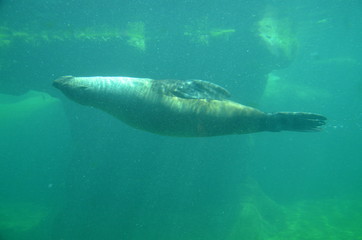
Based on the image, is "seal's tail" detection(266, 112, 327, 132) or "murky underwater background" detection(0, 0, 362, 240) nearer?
"seal's tail" detection(266, 112, 327, 132)

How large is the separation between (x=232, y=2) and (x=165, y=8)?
440 cm

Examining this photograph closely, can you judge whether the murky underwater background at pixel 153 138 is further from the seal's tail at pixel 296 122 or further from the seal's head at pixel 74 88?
the seal's head at pixel 74 88

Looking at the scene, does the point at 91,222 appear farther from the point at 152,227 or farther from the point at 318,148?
the point at 318,148

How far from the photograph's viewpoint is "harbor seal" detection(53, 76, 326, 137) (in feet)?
12.1

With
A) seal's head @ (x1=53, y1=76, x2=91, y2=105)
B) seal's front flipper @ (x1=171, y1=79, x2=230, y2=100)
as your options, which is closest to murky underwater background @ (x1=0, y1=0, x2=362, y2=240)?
seal's front flipper @ (x1=171, y1=79, x2=230, y2=100)

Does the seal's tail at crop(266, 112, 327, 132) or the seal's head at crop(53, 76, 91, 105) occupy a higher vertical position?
the seal's tail at crop(266, 112, 327, 132)

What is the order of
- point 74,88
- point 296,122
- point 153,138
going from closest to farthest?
1. point 74,88
2. point 296,122
3. point 153,138

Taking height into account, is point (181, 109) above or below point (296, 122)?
below

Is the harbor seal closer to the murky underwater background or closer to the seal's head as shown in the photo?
the seal's head

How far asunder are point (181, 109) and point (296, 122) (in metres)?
1.86

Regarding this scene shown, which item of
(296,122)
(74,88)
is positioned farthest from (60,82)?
(296,122)

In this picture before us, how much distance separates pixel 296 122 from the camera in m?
3.77

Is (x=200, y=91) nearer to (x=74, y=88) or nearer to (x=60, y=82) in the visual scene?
(x=74, y=88)

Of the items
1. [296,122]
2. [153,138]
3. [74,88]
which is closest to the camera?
[74,88]
